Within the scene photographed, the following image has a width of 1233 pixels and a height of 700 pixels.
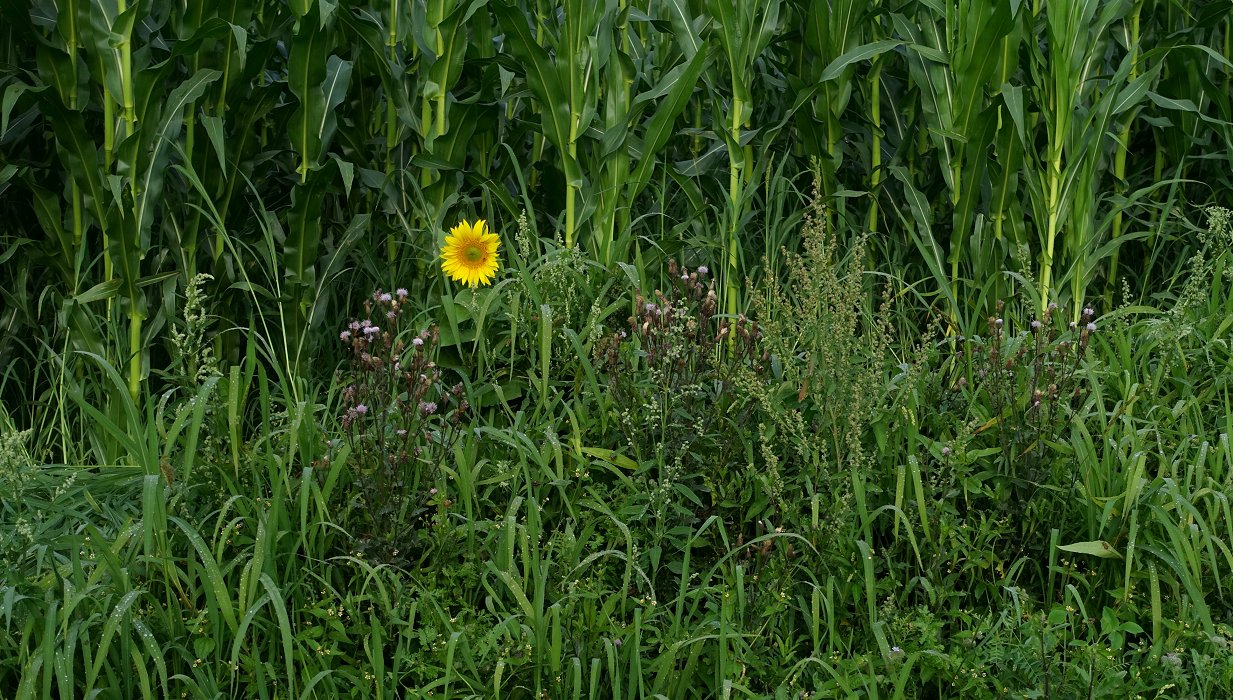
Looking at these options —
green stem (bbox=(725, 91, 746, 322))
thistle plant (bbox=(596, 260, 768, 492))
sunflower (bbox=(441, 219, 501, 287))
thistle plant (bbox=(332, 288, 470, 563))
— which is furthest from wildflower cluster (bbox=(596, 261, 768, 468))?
green stem (bbox=(725, 91, 746, 322))

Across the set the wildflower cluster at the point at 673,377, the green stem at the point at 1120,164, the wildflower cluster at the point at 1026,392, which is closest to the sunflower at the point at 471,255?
the wildflower cluster at the point at 673,377

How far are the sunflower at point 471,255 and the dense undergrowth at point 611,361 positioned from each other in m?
0.07

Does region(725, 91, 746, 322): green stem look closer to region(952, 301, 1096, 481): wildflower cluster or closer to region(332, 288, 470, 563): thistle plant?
region(952, 301, 1096, 481): wildflower cluster

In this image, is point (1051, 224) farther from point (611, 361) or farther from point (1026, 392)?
point (611, 361)

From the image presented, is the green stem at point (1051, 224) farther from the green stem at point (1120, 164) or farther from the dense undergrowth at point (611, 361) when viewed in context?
the green stem at point (1120, 164)

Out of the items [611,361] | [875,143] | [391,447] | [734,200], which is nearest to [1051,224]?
[875,143]

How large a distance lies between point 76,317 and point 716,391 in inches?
82.5

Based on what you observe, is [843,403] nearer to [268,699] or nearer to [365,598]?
[365,598]

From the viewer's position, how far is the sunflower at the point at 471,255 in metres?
3.62

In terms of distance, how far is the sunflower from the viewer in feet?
11.9

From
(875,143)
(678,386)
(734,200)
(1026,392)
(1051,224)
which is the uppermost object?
(875,143)

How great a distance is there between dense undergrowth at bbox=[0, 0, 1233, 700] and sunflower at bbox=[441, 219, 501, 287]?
2.9 inches

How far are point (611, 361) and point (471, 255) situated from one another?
83 cm

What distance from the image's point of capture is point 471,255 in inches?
143
